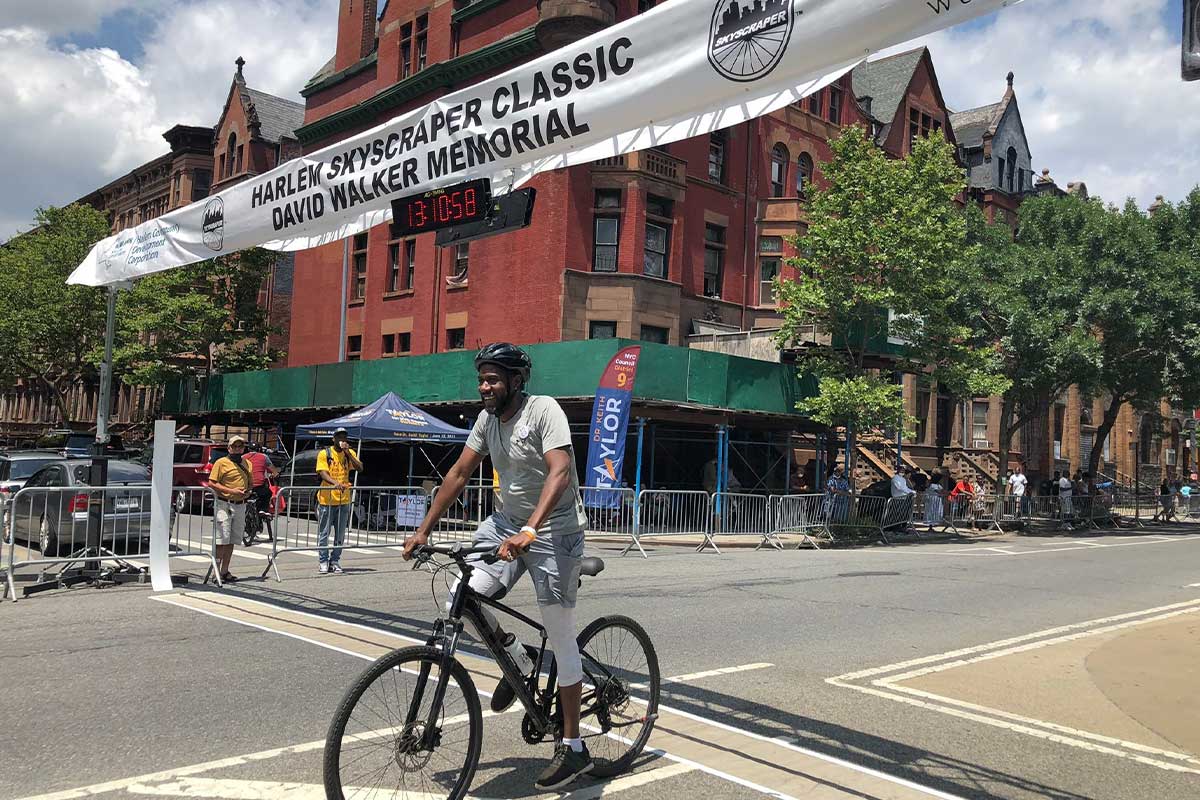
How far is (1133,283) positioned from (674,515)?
60.3ft

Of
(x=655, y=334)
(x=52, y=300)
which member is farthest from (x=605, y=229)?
(x=52, y=300)

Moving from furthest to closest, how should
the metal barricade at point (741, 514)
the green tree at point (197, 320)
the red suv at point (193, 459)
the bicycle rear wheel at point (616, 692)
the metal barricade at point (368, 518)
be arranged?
the green tree at point (197, 320), the red suv at point (193, 459), the metal barricade at point (741, 514), the metal barricade at point (368, 518), the bicycle rear wheel at point (616, 692)

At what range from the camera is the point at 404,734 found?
4031 millimetres

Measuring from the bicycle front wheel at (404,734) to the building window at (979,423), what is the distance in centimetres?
4102

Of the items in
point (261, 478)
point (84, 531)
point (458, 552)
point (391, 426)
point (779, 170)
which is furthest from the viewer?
point (779, 170)

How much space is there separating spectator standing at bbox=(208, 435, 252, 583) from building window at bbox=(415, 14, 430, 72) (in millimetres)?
24396

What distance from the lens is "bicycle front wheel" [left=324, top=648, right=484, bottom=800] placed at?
3809 millimetres

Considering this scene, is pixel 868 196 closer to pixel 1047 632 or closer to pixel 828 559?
pixel 828 559

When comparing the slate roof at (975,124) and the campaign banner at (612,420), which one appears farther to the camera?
the slate roof at (975,124)

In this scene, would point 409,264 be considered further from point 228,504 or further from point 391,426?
point 228,504

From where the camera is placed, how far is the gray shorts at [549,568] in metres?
4.46

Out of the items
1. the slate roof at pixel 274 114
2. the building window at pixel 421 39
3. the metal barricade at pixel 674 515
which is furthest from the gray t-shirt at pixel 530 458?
the slate roof at pixel 274 114

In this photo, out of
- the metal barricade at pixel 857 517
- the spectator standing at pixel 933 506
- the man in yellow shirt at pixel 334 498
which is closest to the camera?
the man in yellow shirt at pixel 334 498

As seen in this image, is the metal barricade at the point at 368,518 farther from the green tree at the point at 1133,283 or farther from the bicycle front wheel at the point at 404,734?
the green tree at the point at 1133,283
